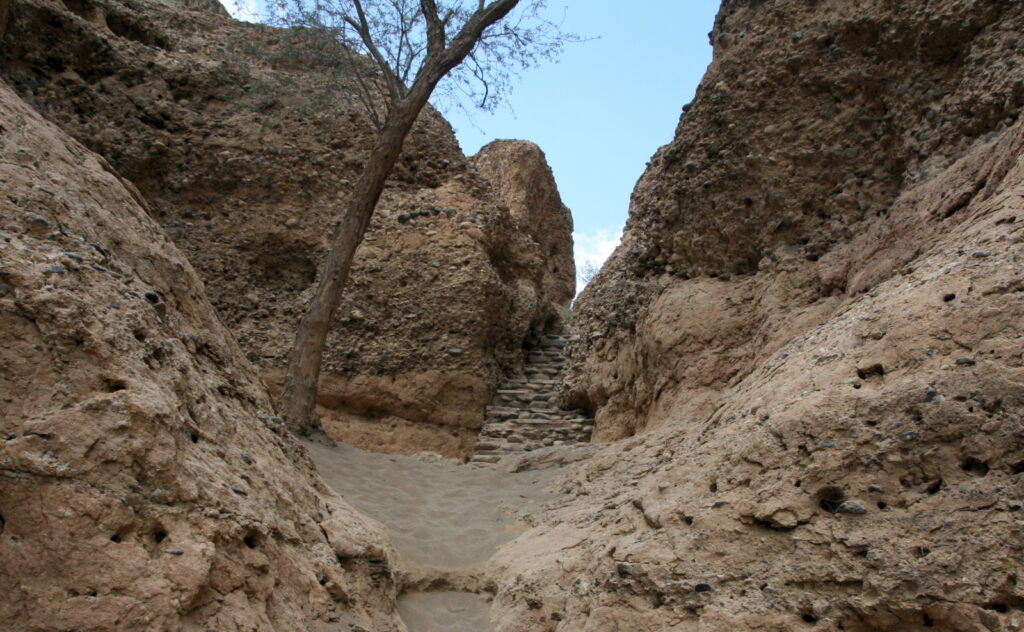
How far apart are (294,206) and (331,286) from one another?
2.83 meters

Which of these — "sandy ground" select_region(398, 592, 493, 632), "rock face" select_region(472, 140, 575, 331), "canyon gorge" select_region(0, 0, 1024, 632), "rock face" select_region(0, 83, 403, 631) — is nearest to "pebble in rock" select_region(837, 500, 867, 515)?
"canyon gorge" select_region(0, 0, 1024, 632)

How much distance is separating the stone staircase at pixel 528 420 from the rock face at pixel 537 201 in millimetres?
6071

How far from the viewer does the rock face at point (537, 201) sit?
659 inches

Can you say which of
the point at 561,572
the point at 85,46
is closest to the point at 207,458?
the point at 561,572

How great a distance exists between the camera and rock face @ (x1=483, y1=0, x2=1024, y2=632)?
308 cm

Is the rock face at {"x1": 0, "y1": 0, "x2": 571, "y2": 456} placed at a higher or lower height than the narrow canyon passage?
higher

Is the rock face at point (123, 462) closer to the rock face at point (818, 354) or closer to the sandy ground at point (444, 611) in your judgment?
the sandy ground at point (444, 611)

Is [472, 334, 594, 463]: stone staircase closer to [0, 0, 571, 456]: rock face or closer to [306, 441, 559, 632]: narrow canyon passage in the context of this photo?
[0, 0, 571, 456]: rock face

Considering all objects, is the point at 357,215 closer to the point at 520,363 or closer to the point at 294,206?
the point at 294,206

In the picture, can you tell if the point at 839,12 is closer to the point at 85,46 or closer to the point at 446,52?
the point at 446,52

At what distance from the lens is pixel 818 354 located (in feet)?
13.6

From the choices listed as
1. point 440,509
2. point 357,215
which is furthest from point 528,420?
point 440,509

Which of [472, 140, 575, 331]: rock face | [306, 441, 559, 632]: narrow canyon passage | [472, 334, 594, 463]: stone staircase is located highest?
[472, 140, 575, 331]: rock face

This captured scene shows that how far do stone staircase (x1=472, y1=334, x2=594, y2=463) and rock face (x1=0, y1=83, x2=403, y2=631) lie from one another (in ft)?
14.2
